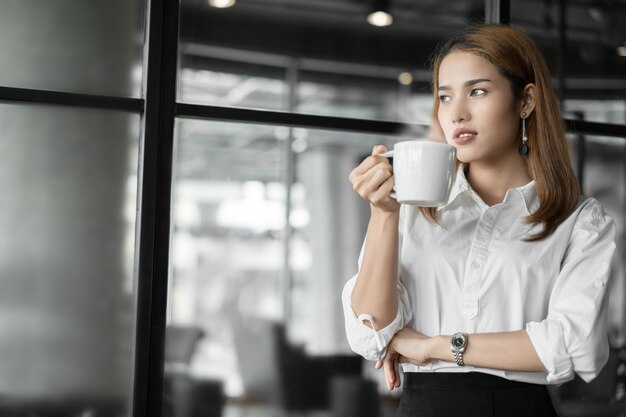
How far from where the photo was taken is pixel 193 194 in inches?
91.5

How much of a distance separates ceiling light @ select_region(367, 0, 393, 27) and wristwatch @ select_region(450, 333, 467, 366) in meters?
1.38

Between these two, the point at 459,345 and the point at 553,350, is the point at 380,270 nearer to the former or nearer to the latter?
the point at 459,345

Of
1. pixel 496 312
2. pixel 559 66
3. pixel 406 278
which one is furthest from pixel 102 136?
pixel 559 66

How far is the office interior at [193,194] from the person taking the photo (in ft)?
7.11

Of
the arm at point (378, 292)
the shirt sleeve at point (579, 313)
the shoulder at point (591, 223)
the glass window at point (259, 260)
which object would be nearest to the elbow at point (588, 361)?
the shirt sleeve at point (579, 313)

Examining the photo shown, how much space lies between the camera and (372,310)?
1488mm

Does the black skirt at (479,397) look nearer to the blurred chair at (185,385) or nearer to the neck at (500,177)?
the neck at (500,177)

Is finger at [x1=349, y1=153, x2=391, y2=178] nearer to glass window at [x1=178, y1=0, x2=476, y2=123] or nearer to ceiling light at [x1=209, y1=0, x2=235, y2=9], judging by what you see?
glass window at [x1=178, y1=0, x2=476, y2=123]

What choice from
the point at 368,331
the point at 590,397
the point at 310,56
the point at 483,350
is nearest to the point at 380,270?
the point at 368,331

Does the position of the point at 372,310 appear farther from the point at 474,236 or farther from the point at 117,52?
the point at 117,52

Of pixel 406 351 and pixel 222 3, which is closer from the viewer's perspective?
pixel 406 351

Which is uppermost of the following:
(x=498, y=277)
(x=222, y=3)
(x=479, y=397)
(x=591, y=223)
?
(x=222, y=3)

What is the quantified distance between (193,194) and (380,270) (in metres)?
0.99

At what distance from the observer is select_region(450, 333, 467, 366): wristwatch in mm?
1449
